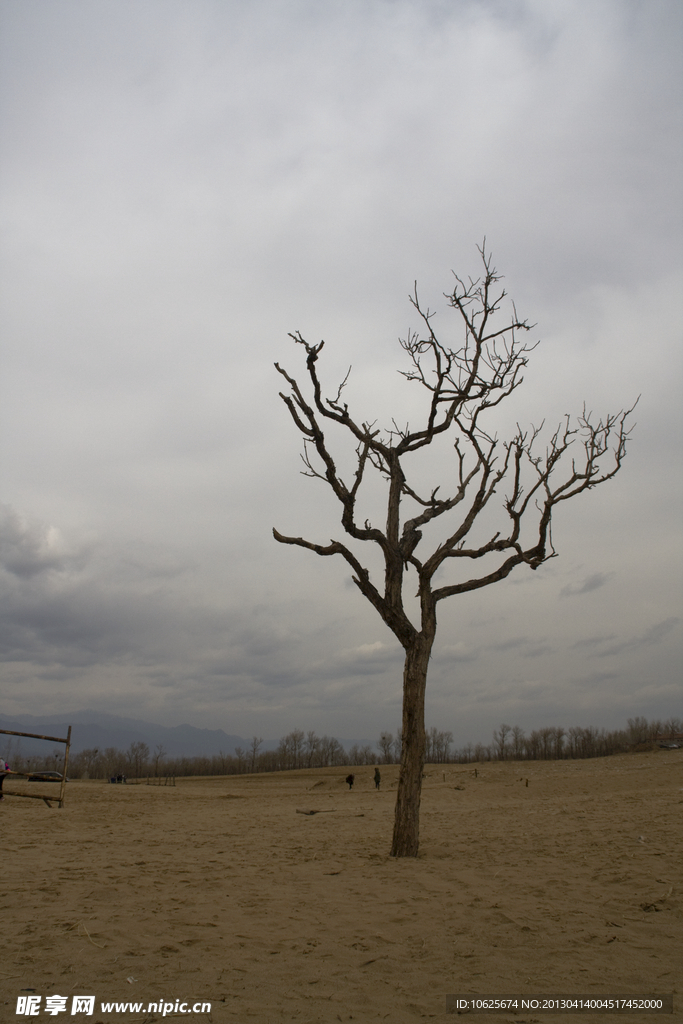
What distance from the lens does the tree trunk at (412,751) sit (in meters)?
8.73

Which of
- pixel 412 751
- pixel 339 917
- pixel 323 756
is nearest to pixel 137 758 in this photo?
pixel 323 756

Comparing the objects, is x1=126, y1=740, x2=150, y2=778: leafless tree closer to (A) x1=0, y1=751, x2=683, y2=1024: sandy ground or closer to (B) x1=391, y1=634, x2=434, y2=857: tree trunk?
(A) x1=0, y1=751, x2=683, y2=1024: sandy ground

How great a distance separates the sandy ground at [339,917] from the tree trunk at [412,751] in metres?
0.33

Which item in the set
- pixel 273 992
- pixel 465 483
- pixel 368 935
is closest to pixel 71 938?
pixel 273 992

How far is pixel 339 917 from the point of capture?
582 centimetres

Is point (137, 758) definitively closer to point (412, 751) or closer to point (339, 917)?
point (412, 751)

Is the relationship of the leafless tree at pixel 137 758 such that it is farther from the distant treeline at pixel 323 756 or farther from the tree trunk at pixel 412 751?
the tree trunk at pixel 412 751

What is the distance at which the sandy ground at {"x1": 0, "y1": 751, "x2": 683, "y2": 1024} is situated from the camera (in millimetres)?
4172

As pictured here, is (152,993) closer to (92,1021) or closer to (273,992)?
(92,1021)

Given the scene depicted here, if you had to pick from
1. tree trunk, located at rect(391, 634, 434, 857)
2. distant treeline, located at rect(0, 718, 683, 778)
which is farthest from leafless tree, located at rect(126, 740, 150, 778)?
tree trunk, located at rect(391, 634, 434, 857)

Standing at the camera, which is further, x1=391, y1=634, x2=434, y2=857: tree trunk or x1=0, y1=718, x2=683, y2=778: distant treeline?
x1=0, y1=718, x2=683, y2=778: distant treeline

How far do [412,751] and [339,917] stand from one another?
127 inches

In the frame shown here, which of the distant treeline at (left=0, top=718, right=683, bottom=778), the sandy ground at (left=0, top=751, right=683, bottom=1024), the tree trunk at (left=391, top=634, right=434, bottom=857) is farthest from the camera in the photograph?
the distant treeline at (left=0, top=718, right=683, bottom=778)

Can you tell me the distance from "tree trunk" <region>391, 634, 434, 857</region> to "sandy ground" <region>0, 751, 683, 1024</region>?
332 mm
